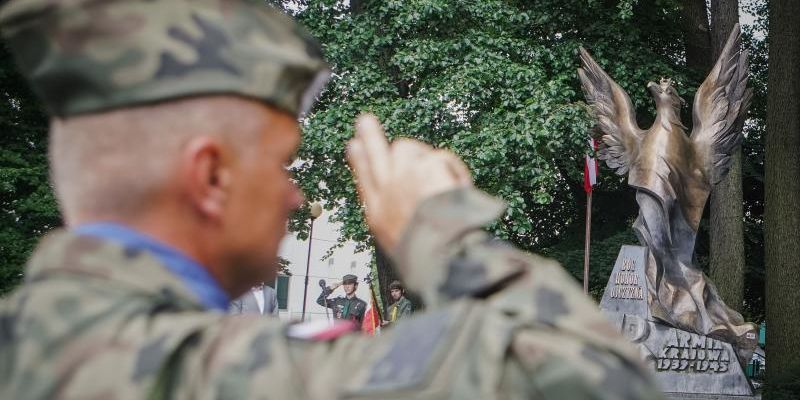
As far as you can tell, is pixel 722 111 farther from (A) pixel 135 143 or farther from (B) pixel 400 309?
(A) pixel 135 143

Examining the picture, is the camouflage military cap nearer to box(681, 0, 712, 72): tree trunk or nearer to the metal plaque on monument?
the metal plaque on monument

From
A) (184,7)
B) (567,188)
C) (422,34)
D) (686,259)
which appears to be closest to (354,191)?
(422,34)

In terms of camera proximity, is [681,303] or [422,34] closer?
[681,303]

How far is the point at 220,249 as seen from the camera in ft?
3.49

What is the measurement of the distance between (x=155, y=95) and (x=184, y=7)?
10cm

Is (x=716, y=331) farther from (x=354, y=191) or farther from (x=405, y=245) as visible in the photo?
(x=405, y=245)

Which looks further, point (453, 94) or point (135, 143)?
point (453, 94)

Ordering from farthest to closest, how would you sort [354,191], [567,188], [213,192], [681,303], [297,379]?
[567,188] < [354,191] < [681,303] < [213,192] < [297,379]

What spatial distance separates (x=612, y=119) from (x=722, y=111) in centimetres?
141

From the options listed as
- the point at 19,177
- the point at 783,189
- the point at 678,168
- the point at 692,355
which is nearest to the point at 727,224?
the point at 783,189

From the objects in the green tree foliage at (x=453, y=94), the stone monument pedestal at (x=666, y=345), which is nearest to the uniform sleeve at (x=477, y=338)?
the stone monument pedestal at (x=666, y=345)

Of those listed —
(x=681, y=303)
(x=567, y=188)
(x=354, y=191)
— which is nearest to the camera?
(x=681, y=303)

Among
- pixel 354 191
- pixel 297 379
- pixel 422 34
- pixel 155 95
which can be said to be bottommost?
pixel 297 379

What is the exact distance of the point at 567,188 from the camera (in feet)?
68.7
